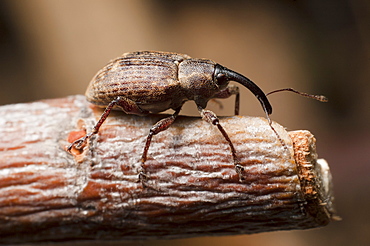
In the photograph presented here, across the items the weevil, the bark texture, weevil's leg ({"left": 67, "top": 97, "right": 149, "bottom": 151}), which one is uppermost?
the weevil

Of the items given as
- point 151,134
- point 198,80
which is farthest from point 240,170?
point 198,80

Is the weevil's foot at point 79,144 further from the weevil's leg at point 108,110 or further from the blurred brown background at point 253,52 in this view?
the blurred brown background at point 253,52

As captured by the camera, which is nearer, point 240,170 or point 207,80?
point 240,170

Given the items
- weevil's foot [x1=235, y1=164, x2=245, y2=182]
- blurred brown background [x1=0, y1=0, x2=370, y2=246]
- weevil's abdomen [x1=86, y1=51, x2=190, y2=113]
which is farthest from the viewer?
blurred brown background [x1=0, y1=0, x2=370, y2=246]

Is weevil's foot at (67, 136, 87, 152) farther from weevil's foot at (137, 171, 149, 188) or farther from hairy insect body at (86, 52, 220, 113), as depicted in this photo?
weevil's foot at (137, 171, 149, 188)

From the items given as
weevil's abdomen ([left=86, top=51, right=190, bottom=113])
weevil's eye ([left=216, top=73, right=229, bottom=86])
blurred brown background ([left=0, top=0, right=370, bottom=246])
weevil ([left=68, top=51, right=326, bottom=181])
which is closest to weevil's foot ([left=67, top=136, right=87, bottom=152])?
weevil ([left=68, top=51, right=326, bottom=181])

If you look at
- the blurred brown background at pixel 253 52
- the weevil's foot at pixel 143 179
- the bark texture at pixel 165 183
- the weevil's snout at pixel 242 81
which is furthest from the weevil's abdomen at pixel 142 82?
the blurred brown background at pixel 253 52

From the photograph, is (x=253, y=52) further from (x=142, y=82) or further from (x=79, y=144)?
(x=79, y=144)
